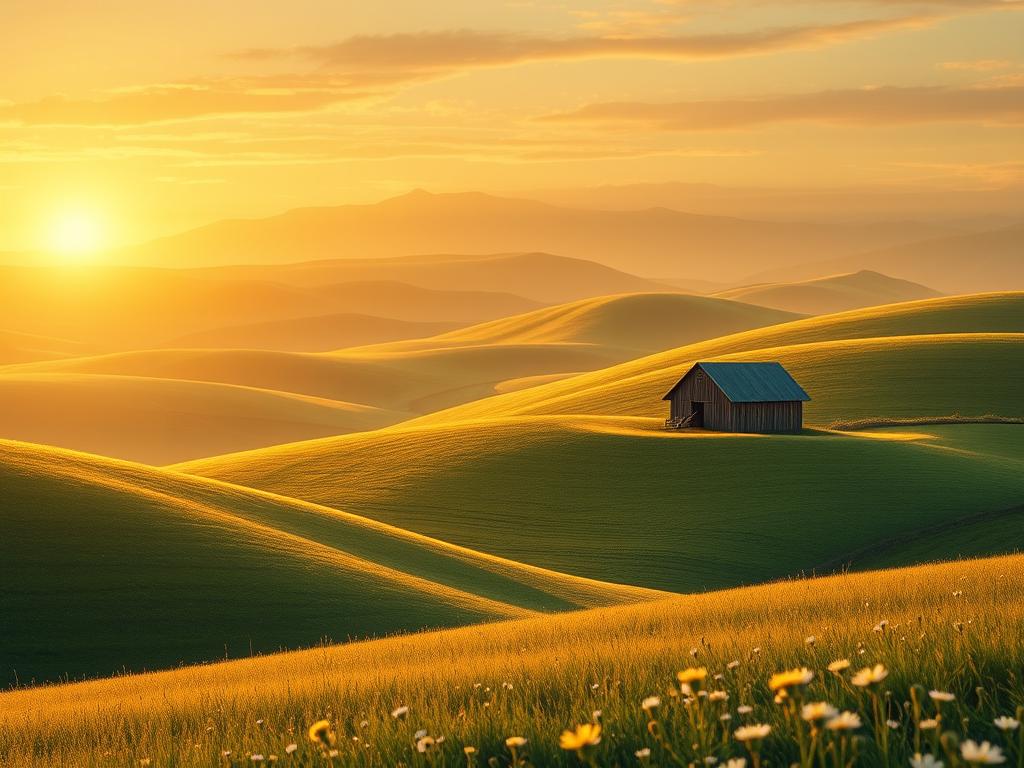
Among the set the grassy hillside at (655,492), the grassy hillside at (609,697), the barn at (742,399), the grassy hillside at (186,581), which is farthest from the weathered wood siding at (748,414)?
the grassy hillside at (609,697)

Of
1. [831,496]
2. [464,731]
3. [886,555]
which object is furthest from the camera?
[831,496]

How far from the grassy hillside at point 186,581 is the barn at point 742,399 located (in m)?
30.5

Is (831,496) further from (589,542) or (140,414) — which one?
(140,414)

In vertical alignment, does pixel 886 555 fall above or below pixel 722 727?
below

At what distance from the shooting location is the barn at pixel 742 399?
2672 inches

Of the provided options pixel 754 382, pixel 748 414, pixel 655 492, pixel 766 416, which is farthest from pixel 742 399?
pixel 655 492

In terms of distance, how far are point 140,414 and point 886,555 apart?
5326 inches

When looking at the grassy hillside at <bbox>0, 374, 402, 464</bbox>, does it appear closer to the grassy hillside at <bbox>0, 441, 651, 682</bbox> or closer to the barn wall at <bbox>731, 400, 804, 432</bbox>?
the barn wall at <bbox>731, 400, 804, 432</bbox>

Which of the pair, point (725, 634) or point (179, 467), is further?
point (179, 467)

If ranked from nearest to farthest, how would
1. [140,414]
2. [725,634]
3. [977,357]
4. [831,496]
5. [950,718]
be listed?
[950,718] → [725,634] → [831,496] → [977,357] → [140,414]

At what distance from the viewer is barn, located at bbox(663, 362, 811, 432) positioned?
67875mm

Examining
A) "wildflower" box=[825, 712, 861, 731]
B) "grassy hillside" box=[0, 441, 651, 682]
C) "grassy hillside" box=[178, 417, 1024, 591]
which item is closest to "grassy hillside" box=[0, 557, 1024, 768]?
"wildflower" box=[825, 712, 861, 731]

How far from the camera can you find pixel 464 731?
575 cm

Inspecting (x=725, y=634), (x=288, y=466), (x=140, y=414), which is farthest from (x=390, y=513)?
(x=140, y=414)
